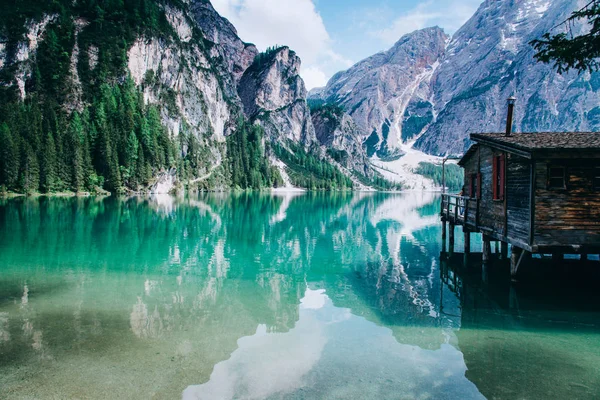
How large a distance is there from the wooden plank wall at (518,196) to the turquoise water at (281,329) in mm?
3016

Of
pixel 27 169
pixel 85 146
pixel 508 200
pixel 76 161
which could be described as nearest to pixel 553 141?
pixel 508 200

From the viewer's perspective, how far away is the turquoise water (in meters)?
10.1

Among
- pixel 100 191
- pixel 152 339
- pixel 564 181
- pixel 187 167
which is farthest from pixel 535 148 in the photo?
pixel 187 167

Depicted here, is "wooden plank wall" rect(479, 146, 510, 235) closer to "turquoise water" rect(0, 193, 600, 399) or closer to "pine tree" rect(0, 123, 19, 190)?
"turquoise water" rect(0, 193, 600, 399)

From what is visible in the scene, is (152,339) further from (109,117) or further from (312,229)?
(109,117)

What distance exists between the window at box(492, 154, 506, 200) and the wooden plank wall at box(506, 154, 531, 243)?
529 mm

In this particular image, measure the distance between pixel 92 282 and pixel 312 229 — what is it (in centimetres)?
2997

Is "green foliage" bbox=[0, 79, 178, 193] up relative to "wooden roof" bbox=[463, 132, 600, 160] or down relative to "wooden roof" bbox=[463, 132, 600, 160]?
up

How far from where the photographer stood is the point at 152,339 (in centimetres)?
1290

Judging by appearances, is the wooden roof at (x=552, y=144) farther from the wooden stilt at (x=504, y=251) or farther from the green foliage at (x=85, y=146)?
the green foliage at (x=85, y=146)

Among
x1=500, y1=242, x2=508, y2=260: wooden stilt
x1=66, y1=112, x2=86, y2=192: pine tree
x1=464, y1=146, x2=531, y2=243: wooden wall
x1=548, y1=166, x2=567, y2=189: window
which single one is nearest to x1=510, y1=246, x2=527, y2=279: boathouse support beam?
x1=464, y1=146, x2=531, y2=243: wooden wall

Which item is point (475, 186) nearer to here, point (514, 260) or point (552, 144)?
point (514, 260)

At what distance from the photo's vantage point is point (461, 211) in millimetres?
30844

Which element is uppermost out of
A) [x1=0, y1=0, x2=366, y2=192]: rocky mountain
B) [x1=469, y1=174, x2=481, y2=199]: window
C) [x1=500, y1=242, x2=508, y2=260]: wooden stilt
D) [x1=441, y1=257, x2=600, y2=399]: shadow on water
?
[x1=0, y1=0, x2=366, y2=192]: rocky mountain
